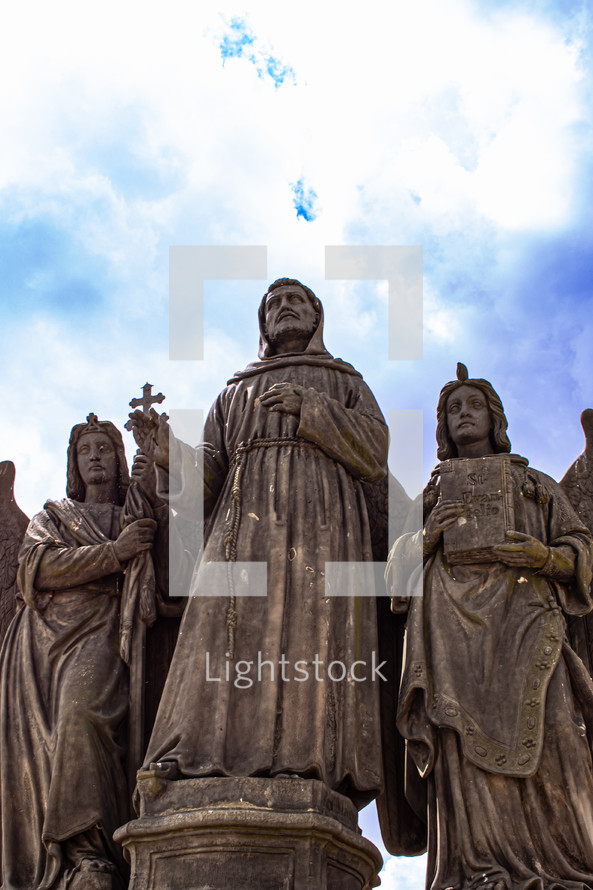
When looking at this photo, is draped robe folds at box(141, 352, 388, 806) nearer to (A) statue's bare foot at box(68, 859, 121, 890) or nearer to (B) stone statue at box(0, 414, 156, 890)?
(B) stone statue at box(0, 414, 156, 890)

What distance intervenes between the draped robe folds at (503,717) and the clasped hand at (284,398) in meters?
1.42

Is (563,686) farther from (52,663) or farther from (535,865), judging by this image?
(52,663)

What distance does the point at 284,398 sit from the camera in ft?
32.8

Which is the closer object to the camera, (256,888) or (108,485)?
(256,888)

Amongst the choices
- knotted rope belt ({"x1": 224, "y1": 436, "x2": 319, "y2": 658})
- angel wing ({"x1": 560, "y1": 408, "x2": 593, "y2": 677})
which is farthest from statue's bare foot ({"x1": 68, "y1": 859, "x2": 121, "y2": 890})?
angel wing ({"x1": 560, "y1": 408, "x2": 593, "y2": 677})

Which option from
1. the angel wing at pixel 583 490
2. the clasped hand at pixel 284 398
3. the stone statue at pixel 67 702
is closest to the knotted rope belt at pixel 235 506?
the clasped hand at pixel 284 398

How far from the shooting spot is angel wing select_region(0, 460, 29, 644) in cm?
1052

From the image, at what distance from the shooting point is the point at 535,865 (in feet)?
26.7

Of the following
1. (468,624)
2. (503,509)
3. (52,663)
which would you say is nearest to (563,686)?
(468,624)

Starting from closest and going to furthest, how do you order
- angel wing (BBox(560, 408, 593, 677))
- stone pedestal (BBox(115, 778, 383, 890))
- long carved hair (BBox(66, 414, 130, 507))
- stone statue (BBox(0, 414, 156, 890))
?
stone pedestal (BBox(115, 778, 383, 890)) < stone statue (BBox(0, 414, 156, 890)) < angel wing (BBox(560, 408, 593, 677)) < long carved hair (BBox(66, 414, 130, 507))

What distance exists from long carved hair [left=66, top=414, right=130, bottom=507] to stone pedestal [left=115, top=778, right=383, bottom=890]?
3.26 m

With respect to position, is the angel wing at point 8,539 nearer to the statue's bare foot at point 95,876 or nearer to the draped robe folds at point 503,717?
the statue's bare foot at point 95,876

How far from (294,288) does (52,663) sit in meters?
3.85

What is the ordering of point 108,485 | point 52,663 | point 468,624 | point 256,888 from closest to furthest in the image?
1. point 256,888
2. point 468,624
3. point 52,663
4. point 108,485
